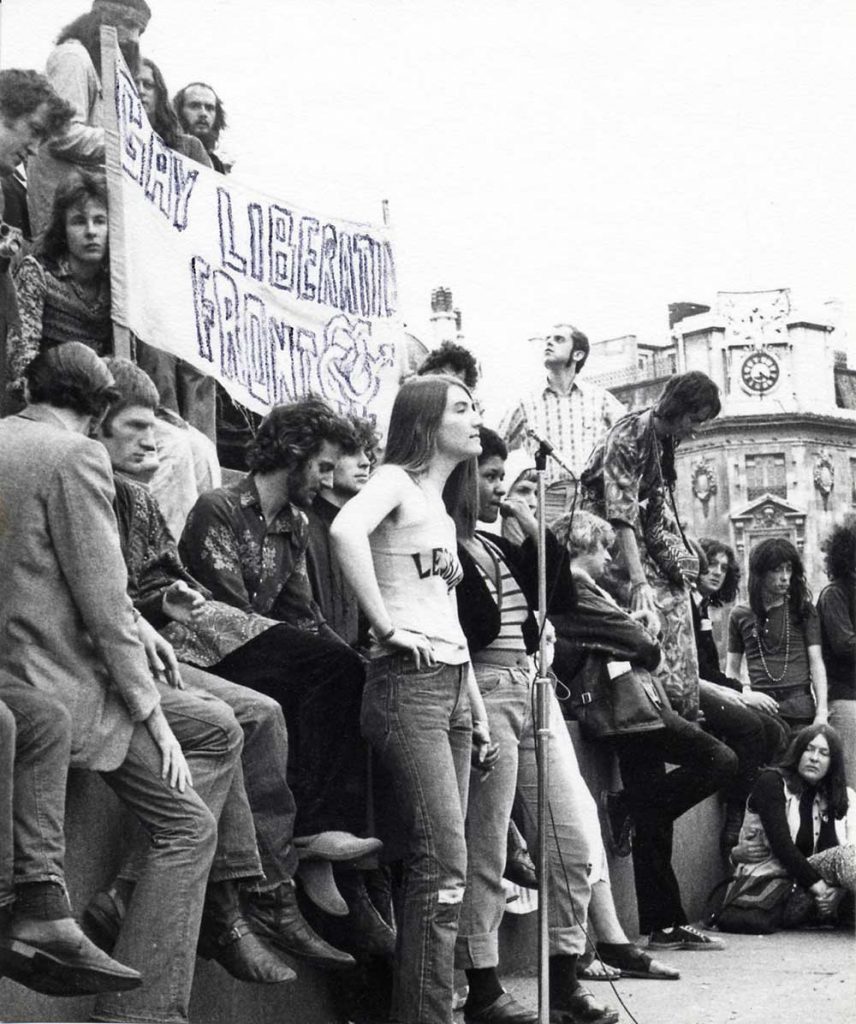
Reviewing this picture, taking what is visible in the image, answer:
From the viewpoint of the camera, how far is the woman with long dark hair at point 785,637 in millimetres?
8852

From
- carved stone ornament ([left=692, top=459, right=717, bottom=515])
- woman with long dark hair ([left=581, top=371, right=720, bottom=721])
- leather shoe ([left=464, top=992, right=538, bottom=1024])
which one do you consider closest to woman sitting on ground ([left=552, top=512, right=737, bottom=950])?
woman with long dark hair ([left=581, top=371, right=720, bottom=721])

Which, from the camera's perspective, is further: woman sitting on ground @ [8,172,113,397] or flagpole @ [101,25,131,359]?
flagpole @ [101,25,131,359]

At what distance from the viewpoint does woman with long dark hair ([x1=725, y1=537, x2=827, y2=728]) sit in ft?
29.0

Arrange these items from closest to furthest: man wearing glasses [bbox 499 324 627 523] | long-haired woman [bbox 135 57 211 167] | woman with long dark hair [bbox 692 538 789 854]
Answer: long-haired woman [bbox 135 57 211 167]
man wearing glasses [bbox 499 324 627 523]
woman with long dark hair [bbox 692 538 789 854]

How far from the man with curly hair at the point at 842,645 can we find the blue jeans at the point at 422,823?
4475mm

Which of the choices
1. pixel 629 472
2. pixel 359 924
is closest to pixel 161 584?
pixel 359 924

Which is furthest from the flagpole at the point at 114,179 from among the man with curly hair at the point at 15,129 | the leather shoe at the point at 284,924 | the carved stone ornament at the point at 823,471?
the carved stone ornament at the point at 823,471

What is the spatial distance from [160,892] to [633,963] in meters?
2.93

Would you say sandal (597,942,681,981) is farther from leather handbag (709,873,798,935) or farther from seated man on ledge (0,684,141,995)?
seated man on ledge (0,684,141,995)

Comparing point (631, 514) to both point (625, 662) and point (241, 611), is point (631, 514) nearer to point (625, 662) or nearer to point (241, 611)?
A: point (625, 662)

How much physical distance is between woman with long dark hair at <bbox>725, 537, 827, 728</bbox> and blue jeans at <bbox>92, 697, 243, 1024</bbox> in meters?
5.15

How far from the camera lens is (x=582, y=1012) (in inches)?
221

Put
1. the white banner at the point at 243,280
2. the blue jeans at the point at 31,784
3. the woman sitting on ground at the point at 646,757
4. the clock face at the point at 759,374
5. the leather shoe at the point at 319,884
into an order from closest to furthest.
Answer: the blue jeans at the point at 31,784
the leather shoe at the point at 319,884
the white banner at the point at 243,280
the woman sitting on ground at the point at 646,757
the clock face at the point at 759,374

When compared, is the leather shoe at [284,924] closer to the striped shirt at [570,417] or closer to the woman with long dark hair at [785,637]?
the striped shirt at [570,417]
